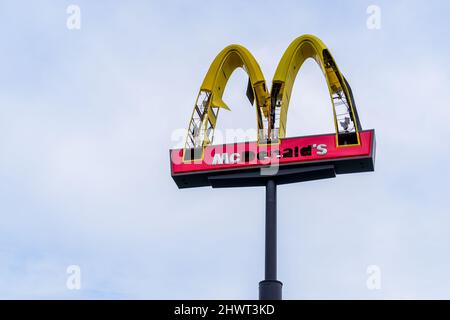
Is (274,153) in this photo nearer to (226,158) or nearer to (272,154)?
(272,154)

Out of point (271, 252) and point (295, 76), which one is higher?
point (295, 76)

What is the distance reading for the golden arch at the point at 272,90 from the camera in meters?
27.6

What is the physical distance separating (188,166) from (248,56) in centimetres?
459

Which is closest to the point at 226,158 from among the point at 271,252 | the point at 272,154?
the point at 272,154

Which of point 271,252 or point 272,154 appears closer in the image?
point 271,252

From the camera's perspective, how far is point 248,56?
29.1m

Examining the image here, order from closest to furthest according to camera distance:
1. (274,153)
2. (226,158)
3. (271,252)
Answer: (271,252) → (274,153) → (226,158)

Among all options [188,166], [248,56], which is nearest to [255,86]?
[248,56]

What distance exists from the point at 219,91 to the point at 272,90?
253cm

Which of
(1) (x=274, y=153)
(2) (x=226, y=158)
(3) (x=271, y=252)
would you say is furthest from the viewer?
(2) (x=226, y=158)

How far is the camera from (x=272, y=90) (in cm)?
2808
